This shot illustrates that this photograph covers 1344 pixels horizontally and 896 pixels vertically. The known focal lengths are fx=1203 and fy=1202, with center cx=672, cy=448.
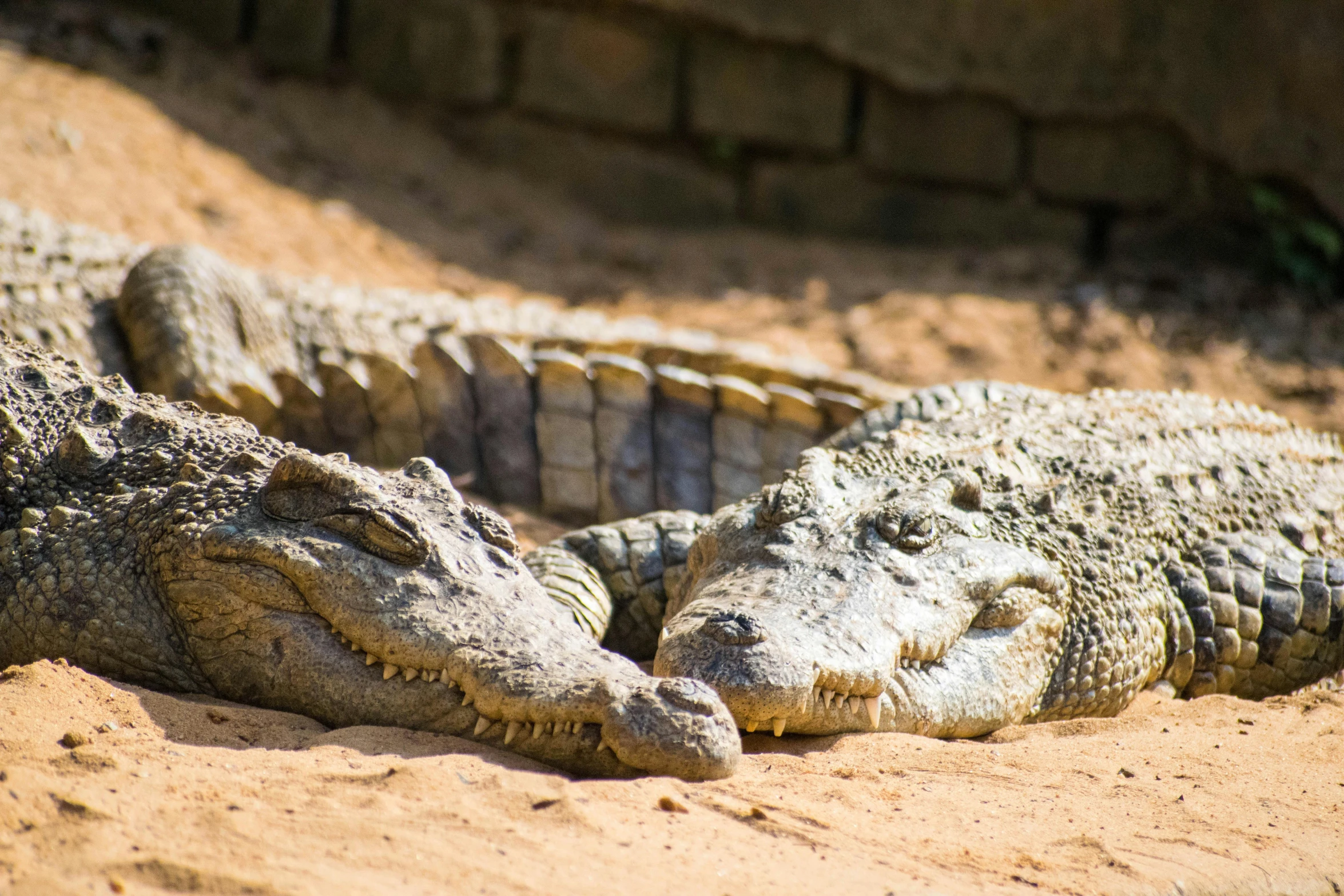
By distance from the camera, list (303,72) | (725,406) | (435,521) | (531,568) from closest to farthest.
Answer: (435,521) → (531,568) → (725,406) → (303,72)

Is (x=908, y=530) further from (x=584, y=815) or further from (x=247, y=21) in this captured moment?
(x=247, y=21)

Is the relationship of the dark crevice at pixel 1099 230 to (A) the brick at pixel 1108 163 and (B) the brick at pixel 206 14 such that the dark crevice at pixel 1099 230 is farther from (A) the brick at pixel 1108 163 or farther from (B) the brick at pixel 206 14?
(B) the brick at pixel 206 14

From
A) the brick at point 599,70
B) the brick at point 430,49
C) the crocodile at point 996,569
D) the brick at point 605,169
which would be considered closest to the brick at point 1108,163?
the brick at point 605,169

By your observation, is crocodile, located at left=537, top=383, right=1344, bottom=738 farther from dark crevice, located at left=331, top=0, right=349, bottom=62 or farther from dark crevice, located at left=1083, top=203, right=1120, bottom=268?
dark crevice, located at left=331, top=0, right=349, bottom=62

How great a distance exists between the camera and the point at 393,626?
9.25 feet

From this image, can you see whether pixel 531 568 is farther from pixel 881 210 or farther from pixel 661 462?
pixel 881 210

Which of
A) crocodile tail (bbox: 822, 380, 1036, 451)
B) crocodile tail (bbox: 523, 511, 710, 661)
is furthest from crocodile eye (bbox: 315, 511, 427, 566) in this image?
crocodile tail (bbox: 822, 380, 1036, 451)

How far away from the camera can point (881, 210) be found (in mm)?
9898

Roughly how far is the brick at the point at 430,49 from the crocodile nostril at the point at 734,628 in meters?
7.61

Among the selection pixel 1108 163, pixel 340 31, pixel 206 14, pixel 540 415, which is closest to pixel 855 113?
pixel 1108 163

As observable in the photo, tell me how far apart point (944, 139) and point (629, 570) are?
6.45m

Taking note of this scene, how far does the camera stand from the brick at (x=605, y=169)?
9.83 m

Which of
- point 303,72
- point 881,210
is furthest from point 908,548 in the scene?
point 303,72

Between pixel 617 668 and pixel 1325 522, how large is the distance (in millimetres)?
3346
